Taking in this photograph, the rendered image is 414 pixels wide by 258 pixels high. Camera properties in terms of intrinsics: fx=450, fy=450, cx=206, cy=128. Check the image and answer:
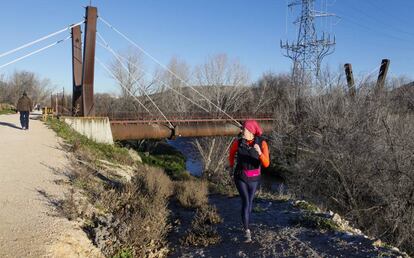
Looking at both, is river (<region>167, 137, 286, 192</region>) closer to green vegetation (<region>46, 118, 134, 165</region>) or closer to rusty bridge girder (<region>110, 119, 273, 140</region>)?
rusty bridge girder (<region>110, 119, 273, 140</region>)

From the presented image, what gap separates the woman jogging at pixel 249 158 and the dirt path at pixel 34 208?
252cm

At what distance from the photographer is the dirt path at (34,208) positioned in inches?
251

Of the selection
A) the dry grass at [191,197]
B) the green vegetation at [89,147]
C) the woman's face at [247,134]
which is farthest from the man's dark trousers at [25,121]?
the woman's face at [247,134]

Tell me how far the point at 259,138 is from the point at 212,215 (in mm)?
2334

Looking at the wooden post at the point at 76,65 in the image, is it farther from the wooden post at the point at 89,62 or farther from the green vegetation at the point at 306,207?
the green vegetation at the point at 306,207

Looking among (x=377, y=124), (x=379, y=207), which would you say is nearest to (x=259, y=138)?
(x=379, y=207)

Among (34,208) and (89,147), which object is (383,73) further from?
(34,208)

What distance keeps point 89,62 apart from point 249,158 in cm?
1529

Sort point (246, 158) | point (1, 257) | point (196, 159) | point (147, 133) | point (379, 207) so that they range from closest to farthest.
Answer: point (1, 257), point (246, 158), point (379, 207), point (147, 133), point (196, 159)

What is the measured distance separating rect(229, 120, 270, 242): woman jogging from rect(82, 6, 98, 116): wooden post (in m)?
14.7

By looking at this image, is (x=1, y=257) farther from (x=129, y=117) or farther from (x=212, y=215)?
(x=129, y=117)

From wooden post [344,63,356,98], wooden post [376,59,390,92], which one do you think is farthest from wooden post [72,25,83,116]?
wooden post [376,59,390,92]

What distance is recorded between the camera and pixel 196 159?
1736 inches

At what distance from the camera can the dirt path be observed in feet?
20.9
